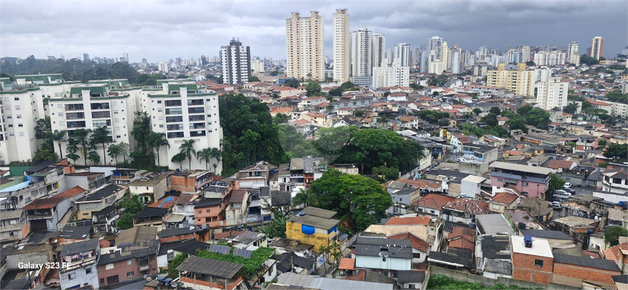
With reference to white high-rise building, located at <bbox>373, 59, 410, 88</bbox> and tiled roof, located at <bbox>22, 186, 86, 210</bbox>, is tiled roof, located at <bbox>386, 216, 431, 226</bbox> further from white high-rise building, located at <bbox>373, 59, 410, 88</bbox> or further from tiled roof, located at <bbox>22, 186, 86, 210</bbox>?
white high-rise building, located at <bbox>373, 59, 410, 88</bbox>

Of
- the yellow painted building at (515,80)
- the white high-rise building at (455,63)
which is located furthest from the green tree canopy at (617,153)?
the white high-rise building at (455,63)

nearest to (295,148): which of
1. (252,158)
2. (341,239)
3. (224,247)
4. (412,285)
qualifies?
(252,158)

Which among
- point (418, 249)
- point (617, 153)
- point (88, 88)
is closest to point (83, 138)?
point (88, 88)

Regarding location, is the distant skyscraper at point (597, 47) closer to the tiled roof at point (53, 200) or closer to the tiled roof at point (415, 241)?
the tiled roof at point (415, 241)

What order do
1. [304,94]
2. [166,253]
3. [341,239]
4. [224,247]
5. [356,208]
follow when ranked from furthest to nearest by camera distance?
[304,94] < [356,208] < [341,239] < [166,253] < [224,247]

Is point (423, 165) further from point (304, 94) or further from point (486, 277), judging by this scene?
point (304, 94)

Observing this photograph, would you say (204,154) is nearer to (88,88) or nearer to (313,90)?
(88,88)

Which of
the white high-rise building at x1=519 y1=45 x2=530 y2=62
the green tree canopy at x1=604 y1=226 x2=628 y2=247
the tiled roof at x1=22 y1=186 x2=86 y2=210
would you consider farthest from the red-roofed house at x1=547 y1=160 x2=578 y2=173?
the white high-rise building at x1=519 y1=45 x2=530 y2=62
